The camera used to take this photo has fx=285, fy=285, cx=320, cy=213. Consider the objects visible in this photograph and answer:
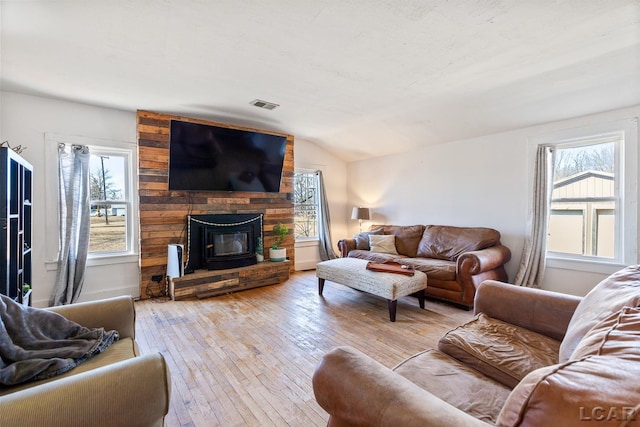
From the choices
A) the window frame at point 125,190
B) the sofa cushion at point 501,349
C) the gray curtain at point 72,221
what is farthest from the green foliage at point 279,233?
the sofa cushion at point 501,349

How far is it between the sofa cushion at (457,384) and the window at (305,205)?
13.8 ft

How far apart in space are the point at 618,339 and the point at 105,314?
2222 mm

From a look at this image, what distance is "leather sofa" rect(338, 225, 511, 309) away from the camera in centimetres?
329

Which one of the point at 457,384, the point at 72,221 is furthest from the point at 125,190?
the point at 457,384

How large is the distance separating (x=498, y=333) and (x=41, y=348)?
89.5 inches

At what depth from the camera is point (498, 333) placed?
61.6 inches

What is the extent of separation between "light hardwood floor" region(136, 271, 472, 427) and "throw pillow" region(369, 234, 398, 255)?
0.93 m

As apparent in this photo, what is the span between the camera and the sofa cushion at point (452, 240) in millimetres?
3826

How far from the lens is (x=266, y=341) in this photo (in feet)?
8.25

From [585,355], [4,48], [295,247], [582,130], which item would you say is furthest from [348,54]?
[295,247]

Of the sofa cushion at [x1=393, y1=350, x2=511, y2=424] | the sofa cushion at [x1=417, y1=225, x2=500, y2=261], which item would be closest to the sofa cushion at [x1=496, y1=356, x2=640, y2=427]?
the sofa cushion at [x1=393, y1=350, x2=511, y2=424]

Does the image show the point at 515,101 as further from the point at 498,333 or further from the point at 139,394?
the point at 139,394

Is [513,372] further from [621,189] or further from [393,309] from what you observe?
[621,189]

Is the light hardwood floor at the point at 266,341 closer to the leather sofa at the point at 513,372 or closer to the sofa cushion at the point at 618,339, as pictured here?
the leather sofa at the point at 513,372
